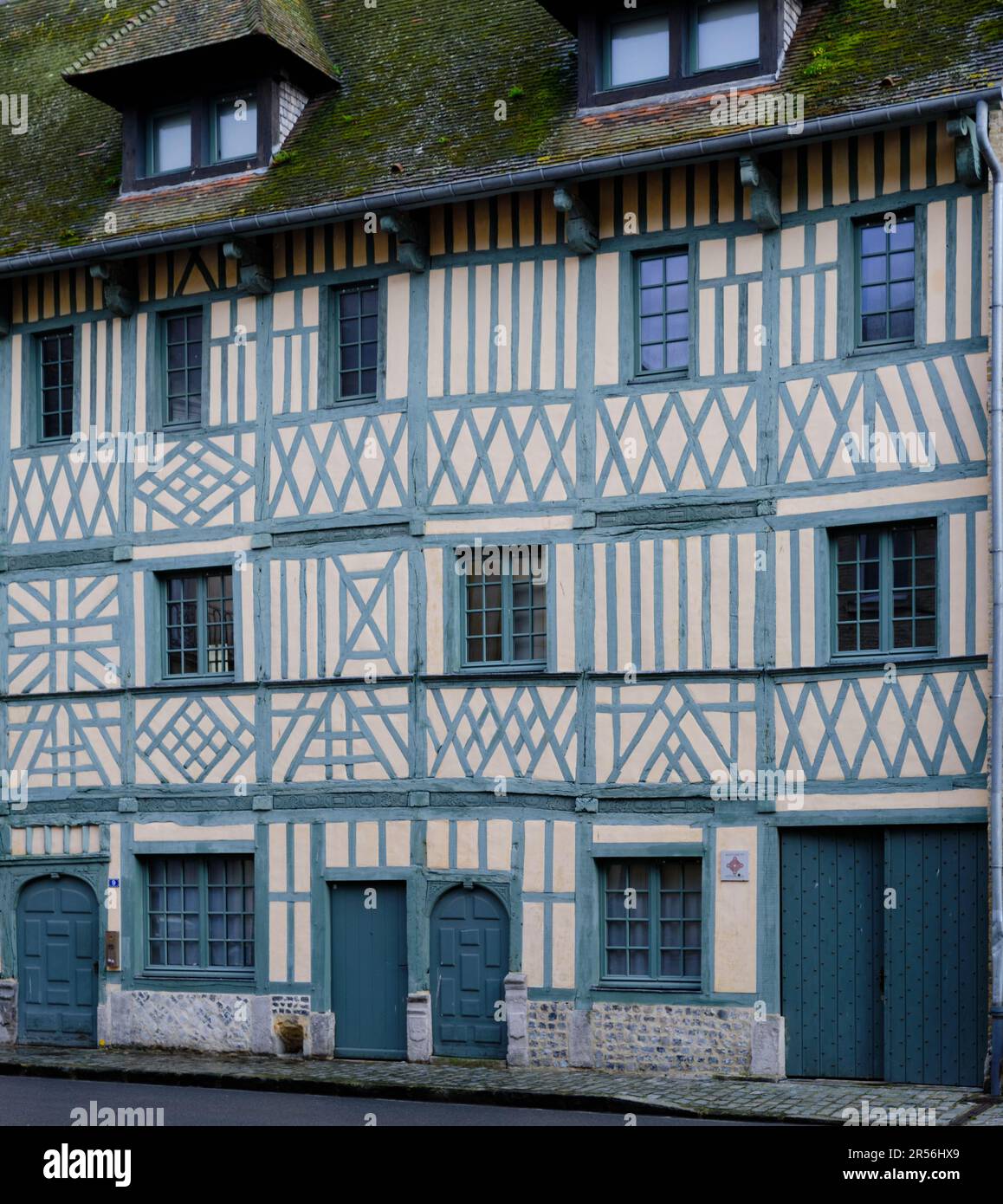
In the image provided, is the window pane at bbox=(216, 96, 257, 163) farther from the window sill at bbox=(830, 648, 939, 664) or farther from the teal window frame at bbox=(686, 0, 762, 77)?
the window sill at bbox=(830, 648, 939, 664)

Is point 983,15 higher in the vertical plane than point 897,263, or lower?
higher

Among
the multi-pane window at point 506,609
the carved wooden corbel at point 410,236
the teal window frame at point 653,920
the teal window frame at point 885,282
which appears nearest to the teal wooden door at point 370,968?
the teal window frame at point 653,920

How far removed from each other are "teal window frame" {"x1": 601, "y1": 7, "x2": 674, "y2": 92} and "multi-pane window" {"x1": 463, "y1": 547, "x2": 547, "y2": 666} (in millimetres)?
4061

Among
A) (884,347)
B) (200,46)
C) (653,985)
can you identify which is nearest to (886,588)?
(884,347)

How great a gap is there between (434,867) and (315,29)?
8.47m

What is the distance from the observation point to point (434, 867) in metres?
17.4

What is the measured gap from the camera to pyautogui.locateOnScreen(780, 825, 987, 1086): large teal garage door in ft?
50.4

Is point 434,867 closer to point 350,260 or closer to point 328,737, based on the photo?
point 328,737

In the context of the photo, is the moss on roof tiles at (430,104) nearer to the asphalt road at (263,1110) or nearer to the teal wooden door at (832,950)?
the teal wooden door at (832,950)

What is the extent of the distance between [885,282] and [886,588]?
8.07 ft

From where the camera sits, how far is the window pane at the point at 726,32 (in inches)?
658

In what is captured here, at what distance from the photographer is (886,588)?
52.0 ft
